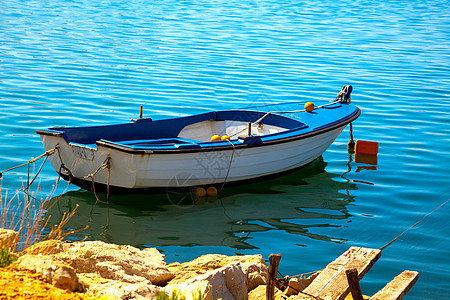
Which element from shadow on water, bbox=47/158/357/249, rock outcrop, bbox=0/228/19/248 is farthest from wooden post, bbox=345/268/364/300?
rock outcrop, bbox=0/228/19/248

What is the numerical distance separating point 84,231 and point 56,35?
1872 centimetres

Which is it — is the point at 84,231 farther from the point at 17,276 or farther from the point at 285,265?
the point at 17,276

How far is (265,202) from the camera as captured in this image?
9961mm

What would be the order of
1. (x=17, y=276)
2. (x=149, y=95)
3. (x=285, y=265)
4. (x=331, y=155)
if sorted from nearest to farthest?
(x=17, y=276), (x=285, y=265), (x=331, y=155), (x=149, y=95)

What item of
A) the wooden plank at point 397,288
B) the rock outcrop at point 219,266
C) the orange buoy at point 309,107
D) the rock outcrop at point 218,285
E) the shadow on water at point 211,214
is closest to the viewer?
the rock outcrop at point 218,285

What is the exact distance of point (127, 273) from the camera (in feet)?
20.7

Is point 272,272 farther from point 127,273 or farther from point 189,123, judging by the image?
point 189,123

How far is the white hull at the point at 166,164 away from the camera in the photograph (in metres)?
9.20

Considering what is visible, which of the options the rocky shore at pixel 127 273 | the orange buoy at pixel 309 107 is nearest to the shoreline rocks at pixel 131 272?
the rocky shore at pixel 127 273

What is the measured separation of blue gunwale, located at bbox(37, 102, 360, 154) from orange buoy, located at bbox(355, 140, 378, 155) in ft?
1.83

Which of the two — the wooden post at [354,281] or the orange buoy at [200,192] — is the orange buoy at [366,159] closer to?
Result: the orange buoy at [200,192]

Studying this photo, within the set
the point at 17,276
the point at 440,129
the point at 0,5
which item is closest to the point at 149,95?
the point at 440,129

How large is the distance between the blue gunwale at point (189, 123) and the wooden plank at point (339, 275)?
11.0ft

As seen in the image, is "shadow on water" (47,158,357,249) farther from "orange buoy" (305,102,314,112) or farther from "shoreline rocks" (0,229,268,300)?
"orange buoy" (305,102,314,112)
